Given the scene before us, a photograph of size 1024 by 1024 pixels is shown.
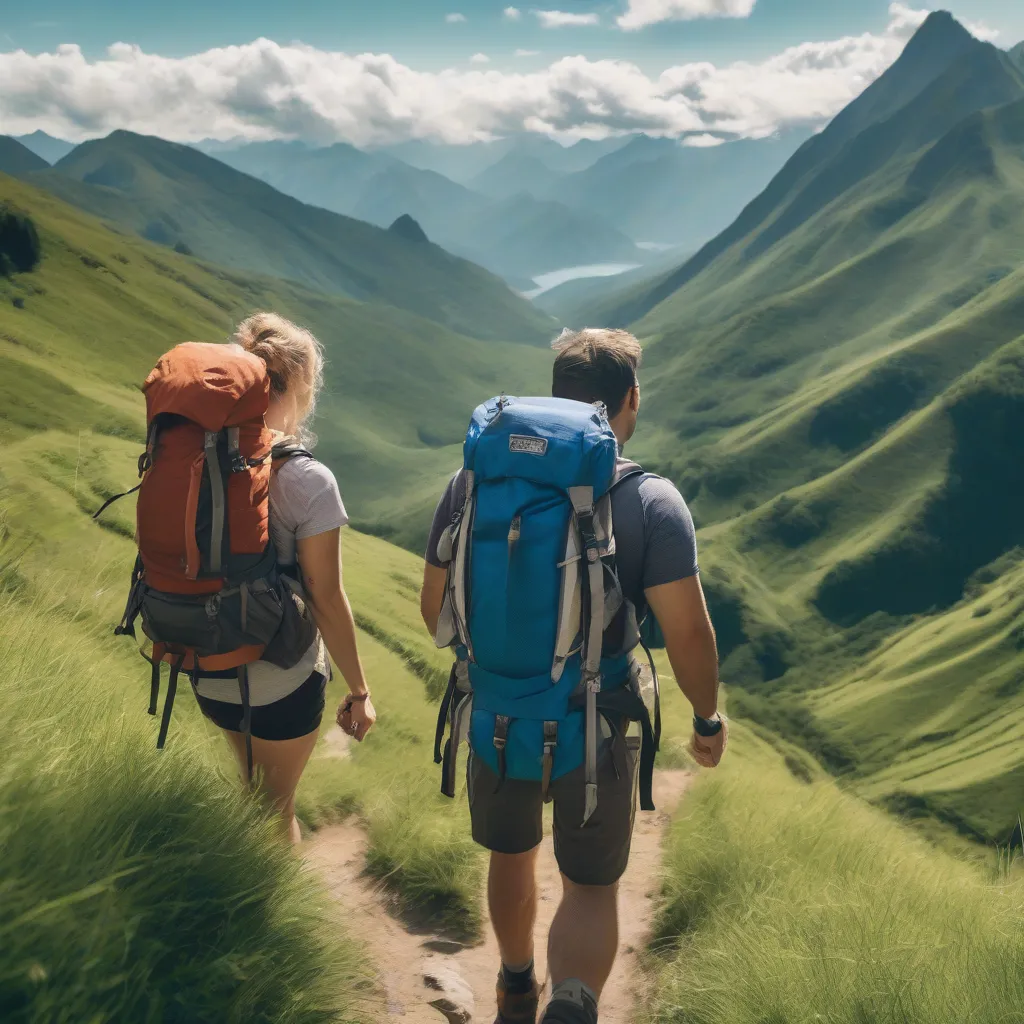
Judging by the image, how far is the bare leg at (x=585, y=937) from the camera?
176 inches

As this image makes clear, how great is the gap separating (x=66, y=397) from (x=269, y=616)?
38049mm

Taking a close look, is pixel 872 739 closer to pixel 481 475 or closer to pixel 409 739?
pixel 409 739

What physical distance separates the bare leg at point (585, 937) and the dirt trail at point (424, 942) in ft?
3.87

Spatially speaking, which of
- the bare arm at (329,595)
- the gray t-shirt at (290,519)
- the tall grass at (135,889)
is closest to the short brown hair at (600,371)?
the gray t-shirt at (290,519)

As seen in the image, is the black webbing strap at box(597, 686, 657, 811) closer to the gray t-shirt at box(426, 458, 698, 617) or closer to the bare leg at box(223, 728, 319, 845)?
the gray t-shirt at box(426, 458, 698, 617)

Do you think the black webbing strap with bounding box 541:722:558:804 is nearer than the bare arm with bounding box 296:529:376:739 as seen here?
Yes

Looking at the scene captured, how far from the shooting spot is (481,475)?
4305mm

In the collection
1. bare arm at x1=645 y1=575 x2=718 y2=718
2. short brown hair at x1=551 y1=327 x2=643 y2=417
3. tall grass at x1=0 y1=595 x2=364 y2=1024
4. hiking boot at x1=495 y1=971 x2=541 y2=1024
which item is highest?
short brown hair at x1=551 y1=327 x2=643 y2=417

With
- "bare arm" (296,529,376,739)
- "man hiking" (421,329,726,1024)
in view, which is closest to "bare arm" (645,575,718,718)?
"man hiking" (421,329,726,1024)

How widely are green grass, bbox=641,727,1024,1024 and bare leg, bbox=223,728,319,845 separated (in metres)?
2.63

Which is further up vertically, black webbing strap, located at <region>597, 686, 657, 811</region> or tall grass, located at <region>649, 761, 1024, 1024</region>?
black webbing strap, located at <region>597, 686, 657, 811</region>

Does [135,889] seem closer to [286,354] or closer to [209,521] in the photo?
[209,521]

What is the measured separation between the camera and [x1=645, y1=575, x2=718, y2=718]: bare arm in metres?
4.30

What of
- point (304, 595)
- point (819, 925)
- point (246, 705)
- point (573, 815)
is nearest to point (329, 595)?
point (304, 595)
